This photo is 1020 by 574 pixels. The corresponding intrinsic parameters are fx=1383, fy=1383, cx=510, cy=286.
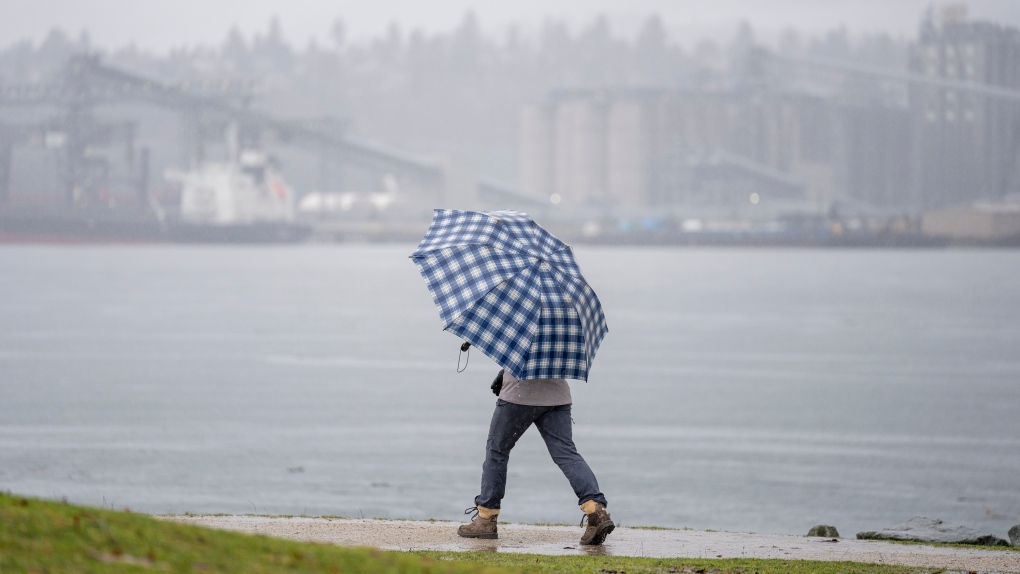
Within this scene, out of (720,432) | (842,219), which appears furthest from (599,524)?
(842,219)

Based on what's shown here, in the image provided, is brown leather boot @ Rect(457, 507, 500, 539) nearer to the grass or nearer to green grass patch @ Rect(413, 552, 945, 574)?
green grass patch @ Rect(413, 552, 945, 574)

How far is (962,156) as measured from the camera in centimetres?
16300

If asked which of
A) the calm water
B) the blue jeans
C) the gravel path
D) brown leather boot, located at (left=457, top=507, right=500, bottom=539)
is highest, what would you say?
the blue jeans

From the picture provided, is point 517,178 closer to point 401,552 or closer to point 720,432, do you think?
point 720,432

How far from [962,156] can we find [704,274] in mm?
92550

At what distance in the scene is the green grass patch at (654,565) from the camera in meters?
5.95

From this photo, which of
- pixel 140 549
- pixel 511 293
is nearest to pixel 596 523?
pixel 511 293

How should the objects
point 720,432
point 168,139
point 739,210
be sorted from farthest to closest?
point 168,139
point 739,210
point 720,432

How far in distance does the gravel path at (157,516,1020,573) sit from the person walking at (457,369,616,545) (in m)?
→ 0.15

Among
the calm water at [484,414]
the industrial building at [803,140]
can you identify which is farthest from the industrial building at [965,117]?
the calm water at [484,414]

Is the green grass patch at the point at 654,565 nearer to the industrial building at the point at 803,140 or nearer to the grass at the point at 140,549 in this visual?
the grass at the point at 140,549

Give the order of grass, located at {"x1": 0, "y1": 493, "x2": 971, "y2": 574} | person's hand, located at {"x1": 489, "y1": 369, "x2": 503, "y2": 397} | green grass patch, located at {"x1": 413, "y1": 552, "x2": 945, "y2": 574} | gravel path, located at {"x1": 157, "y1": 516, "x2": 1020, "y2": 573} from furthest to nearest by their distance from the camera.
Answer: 1. person's hand, located at {"x1": 489, "y1": 369, "x2": 503, "y2": 397}
2. gravel path, located at {"x1": 157, "y1": 516, "x2": 1020, "y2": 573}
3. green grass patch, located at {"x1": 413, "y1": 552, "x2": 945, "y2": 574}
4. grass, located at {"x1": 0, "y1": 493, "x2": 971, "y2": 574}

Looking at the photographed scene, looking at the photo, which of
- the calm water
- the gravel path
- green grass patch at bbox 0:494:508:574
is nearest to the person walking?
the gravel path

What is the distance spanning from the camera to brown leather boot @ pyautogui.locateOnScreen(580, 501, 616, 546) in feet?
22.0
